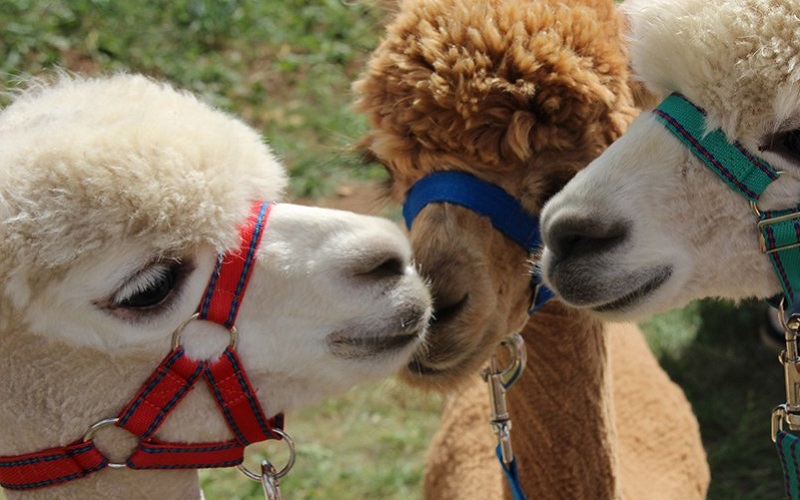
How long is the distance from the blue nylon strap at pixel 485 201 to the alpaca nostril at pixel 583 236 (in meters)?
0.25

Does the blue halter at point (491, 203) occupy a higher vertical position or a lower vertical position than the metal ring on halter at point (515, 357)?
higher

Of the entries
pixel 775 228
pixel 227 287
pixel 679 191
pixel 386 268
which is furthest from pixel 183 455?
pixel 775 228

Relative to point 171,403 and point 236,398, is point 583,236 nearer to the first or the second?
point 236,398

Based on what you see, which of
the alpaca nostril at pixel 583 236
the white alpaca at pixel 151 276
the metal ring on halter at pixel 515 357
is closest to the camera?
the white alpaca at pixel 151 276

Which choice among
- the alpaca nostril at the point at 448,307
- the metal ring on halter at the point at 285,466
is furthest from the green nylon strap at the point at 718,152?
the metal ring on halter at the point at 285,466

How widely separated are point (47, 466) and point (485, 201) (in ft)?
3.49

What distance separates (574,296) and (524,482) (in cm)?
63

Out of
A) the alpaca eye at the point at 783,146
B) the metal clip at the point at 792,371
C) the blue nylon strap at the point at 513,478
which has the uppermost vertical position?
the alpaca eye at the point at 783,146

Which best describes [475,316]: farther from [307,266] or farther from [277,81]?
[277,81]

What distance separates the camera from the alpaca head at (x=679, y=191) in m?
1.68

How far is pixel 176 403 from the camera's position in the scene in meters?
1.73

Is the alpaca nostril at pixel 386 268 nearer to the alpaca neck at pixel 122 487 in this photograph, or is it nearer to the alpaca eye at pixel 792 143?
the alpaca neck at pixel 122 487

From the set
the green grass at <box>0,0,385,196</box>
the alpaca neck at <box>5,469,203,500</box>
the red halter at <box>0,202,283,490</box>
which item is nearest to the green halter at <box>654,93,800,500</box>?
the red halter at <box>0,202,283,490</box>

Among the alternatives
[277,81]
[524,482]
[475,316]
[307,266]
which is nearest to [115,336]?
[307,266]
